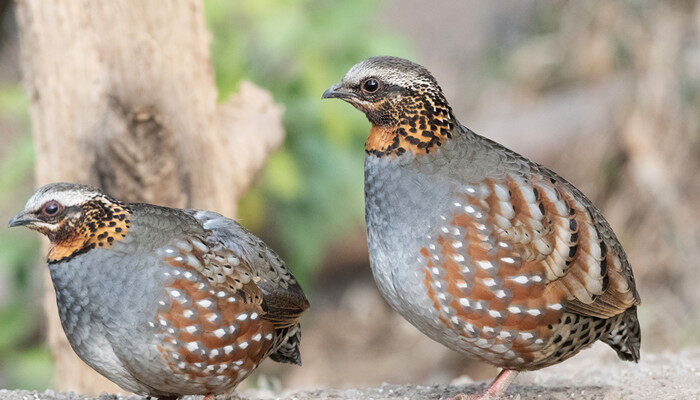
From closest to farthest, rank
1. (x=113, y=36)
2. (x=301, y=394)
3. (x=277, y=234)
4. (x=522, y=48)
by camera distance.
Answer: (x=301, y=394), (x=113, y=36), (x=277, y=234), (x=522, y=48)

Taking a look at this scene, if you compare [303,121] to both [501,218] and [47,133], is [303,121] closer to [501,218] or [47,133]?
[47,133]

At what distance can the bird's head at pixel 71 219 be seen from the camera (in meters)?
4.30

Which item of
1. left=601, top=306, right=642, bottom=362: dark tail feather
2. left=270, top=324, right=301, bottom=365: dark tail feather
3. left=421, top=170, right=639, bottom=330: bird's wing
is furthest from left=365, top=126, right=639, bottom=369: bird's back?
left=270, top=324, right=301, bottom=365: dark tail feather

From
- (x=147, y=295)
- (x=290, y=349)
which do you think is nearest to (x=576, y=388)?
(x=290, y=349)

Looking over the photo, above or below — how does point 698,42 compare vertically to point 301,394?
above

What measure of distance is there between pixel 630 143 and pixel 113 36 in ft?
21.8

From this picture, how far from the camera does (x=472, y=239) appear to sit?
447 centimetres

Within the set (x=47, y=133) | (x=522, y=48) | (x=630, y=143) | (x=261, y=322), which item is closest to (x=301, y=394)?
(x=261, y=322)

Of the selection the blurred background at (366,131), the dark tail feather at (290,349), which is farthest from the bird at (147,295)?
the blurred background at (366,131)

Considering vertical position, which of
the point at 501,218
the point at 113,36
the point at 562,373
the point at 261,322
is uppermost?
the point at 113,36

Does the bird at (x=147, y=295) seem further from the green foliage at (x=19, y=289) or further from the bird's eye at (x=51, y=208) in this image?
the green foliage at (x=19, y=289)

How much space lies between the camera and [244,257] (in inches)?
186

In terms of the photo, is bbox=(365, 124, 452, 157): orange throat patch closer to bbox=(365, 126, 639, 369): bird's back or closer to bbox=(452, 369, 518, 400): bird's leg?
bbox=(365, 126, 639, 369): bird's back

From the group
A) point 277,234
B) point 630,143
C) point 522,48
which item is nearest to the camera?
point 277,234
